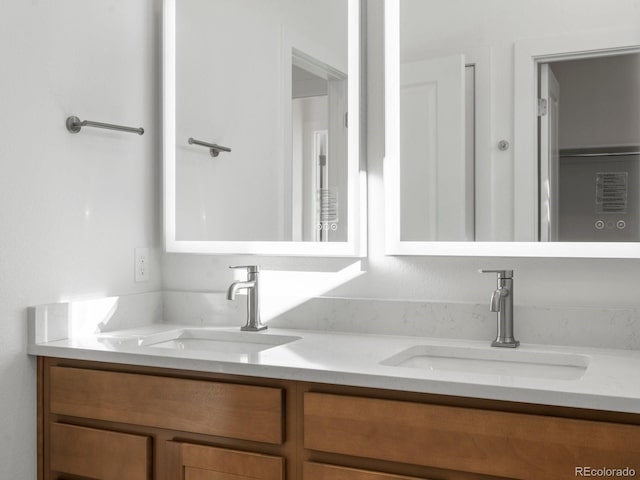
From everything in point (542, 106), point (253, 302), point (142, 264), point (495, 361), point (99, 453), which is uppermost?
point (542, 106)

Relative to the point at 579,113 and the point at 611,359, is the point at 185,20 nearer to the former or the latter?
the point at 579,113

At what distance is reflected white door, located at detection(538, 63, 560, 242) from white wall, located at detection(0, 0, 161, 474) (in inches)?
46.3

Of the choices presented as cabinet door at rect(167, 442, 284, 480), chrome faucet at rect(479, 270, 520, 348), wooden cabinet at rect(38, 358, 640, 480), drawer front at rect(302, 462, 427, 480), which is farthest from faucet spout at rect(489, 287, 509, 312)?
cabinet door at rect(167, 442, 284, 480)

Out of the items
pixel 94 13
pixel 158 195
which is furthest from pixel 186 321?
pixel 94 13

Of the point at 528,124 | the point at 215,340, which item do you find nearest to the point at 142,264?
the point at 215,340

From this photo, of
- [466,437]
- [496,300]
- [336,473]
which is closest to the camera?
[466,437]

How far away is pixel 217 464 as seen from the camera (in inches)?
56.7

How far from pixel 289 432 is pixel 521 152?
0.88 meters

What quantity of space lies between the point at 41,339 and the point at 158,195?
24.7 inches

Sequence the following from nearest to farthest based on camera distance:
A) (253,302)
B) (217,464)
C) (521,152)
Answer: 1. (217,464)
2. (521,152)
3. (253,302)

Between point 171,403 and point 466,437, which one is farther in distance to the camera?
point 171,403

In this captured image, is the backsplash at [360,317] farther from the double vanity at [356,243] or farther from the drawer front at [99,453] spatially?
the drawer front at [99,453]

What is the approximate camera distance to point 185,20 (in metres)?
2.08

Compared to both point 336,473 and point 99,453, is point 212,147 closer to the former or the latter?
point 99,453
